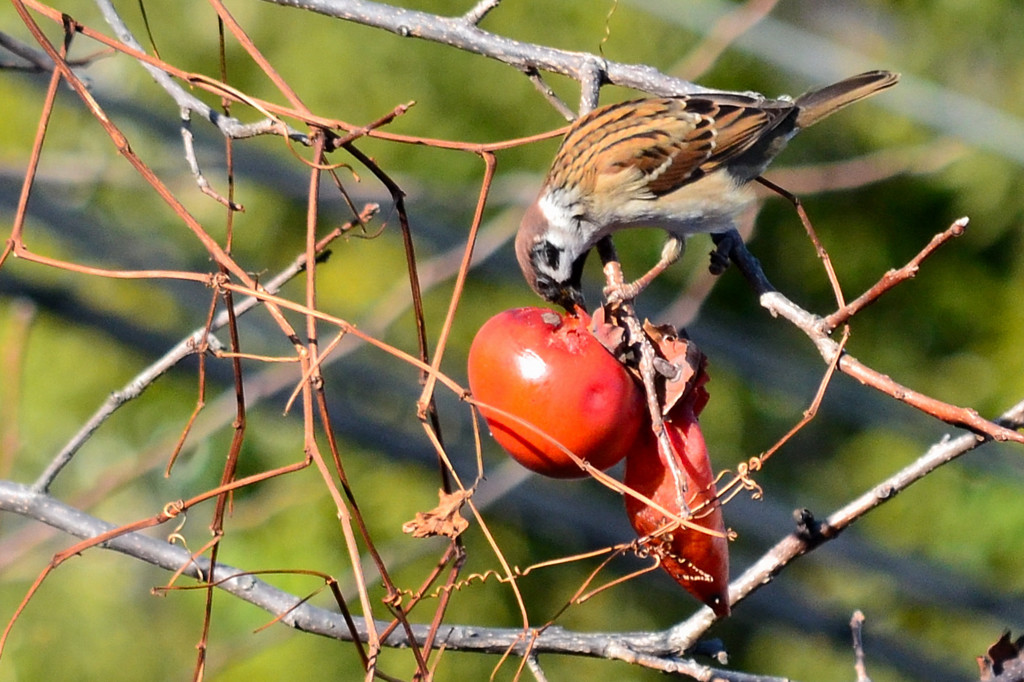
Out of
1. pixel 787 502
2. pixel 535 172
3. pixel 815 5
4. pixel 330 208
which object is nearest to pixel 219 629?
pixel 330 208

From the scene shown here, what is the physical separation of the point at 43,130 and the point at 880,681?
6.02m

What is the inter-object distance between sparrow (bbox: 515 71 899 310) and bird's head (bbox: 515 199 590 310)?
0.24 metres

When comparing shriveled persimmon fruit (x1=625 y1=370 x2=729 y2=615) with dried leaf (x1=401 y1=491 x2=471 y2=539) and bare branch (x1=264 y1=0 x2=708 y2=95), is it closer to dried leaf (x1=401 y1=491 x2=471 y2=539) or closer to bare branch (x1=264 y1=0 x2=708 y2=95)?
dried leaf (x1=401 y1=491 x2=471 y2=539)

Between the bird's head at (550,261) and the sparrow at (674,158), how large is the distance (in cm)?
24

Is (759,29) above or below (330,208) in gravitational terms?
above

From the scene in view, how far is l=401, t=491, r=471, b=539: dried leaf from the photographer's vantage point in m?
1.46

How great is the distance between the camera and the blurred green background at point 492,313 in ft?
14.6

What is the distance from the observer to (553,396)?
5.48 feet

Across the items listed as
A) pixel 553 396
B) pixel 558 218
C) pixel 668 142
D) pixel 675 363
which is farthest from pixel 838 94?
pixel 553 396

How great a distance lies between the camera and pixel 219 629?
4.97m

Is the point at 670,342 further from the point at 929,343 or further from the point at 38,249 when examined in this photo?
the point at 929,343

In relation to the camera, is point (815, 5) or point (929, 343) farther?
point (815, 5)

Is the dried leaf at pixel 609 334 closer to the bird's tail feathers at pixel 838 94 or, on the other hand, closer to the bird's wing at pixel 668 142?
the bird's wing at pixel 668 142

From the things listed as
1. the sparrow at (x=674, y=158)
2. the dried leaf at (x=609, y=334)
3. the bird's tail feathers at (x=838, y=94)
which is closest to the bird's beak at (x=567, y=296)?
the sparrow at (x=674, y=158)
